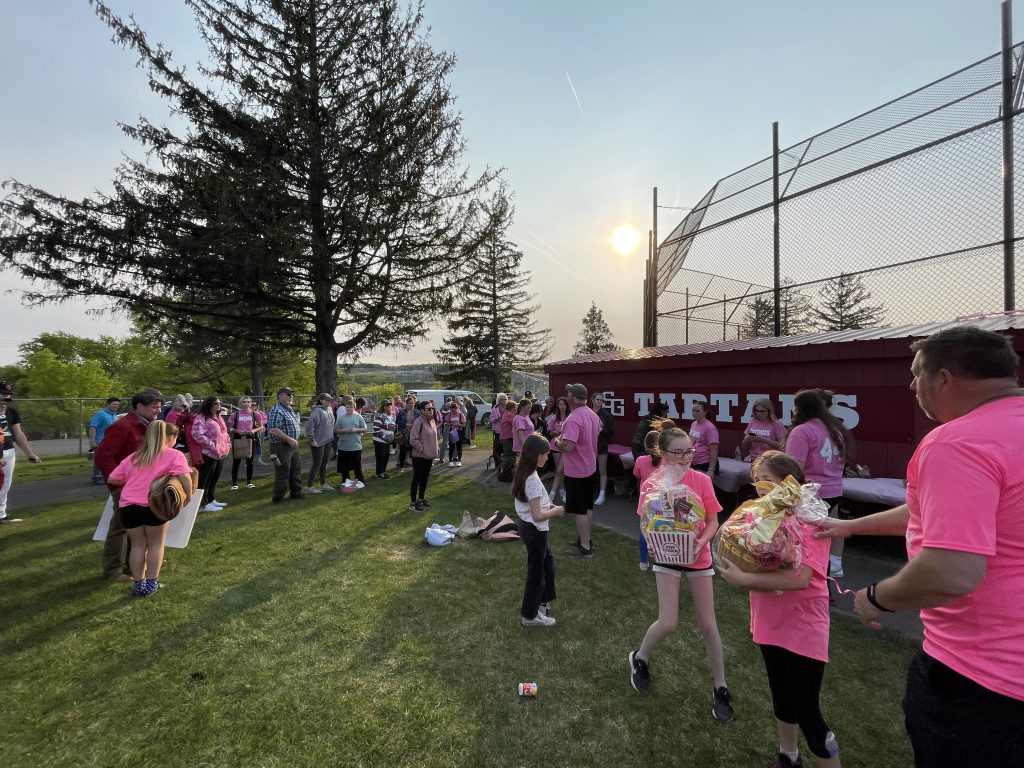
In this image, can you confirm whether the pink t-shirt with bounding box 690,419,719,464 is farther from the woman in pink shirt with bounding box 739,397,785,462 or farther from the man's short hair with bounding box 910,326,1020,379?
the man's short hair with bounding box 910,326,1020,379

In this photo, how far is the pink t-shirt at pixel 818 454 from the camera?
177 inches

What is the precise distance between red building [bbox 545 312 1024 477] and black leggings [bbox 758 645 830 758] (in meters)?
5.27

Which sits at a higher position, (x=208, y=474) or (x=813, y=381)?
(x=813, y=381)

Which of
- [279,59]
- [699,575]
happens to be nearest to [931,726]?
[699,575]

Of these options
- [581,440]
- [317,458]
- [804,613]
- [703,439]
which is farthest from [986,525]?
[317,458]

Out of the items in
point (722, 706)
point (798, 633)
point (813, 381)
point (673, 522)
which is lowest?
point (722, 706)

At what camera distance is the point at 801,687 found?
2.19m

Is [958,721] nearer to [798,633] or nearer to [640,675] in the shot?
[798,633]

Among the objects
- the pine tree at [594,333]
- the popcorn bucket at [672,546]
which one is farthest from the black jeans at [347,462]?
the pine tree at [594,333]

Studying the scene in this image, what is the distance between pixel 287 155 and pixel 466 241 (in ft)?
19.8

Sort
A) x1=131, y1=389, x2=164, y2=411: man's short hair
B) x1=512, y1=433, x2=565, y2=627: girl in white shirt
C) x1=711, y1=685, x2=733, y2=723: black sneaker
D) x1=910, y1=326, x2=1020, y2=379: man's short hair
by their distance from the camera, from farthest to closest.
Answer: x1=131, y1=389, x2=164, y2=411: man's short hair, x1=512, y1=433, x2=565, y2=627: girl in white shirt, x1=711, y1=685, x2=733, y2=723: black sneaker, x1=910, y1=326, x2=1020, y2=379: man's short hair

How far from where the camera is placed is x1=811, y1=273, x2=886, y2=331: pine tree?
9.06 meters

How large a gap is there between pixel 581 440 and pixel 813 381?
477cm

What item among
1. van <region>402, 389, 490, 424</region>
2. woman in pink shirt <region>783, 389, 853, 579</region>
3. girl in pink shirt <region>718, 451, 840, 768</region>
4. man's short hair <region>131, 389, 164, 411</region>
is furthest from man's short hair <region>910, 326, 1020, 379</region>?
van <region>402, 389, 490, 424</region>
